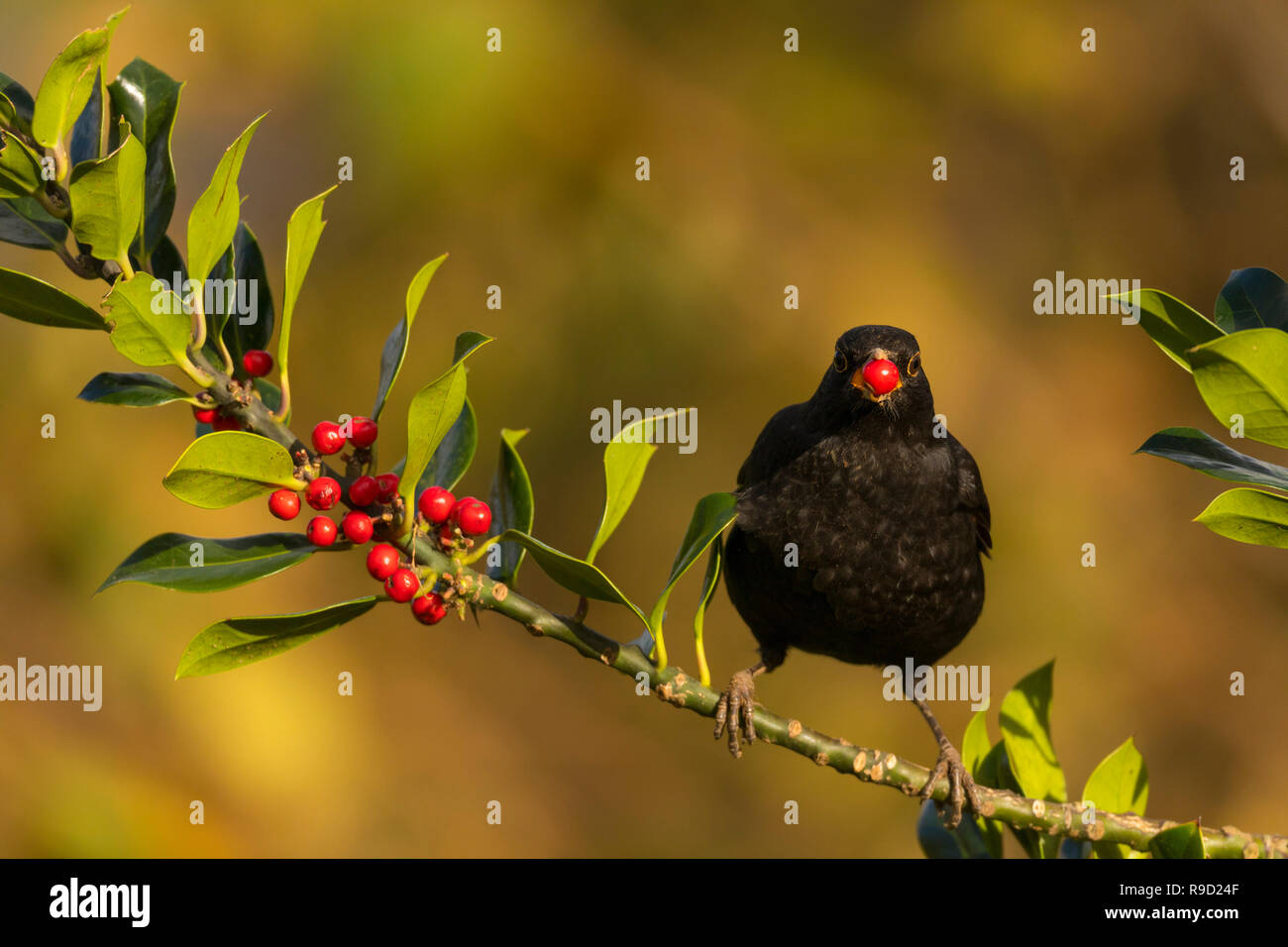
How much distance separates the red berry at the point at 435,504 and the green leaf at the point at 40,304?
51 cm

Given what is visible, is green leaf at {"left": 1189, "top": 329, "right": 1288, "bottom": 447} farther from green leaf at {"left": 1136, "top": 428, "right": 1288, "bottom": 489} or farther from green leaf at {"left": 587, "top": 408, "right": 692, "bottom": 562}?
green leaf at {"left": 587, "top": 408, "right": 692, "bottom": 562}

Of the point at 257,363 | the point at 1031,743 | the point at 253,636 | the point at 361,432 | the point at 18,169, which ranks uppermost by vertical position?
the point at 18,169

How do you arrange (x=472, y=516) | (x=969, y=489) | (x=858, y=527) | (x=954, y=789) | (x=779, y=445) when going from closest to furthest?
(x=472, y=516) < (x=954, y=789) < (x=858, y=527) < (x=779, y=445) < (x=969, y=489)

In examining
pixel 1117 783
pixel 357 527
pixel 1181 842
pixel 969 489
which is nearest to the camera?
pixel 357 527

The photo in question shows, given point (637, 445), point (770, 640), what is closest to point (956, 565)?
point (770, 640)

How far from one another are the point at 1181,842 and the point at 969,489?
1.24 m

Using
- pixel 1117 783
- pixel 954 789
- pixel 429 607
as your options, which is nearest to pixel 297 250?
pixel 429 607

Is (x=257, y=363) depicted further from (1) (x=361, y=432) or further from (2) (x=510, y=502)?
(2) (x=510, y=502)

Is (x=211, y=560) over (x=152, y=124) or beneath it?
beneath

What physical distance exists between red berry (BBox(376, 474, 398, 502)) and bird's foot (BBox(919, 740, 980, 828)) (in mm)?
1140

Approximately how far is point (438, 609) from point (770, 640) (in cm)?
148

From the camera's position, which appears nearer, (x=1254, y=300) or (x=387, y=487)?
(x=387, y=487)

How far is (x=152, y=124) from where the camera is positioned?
5.37 feet
